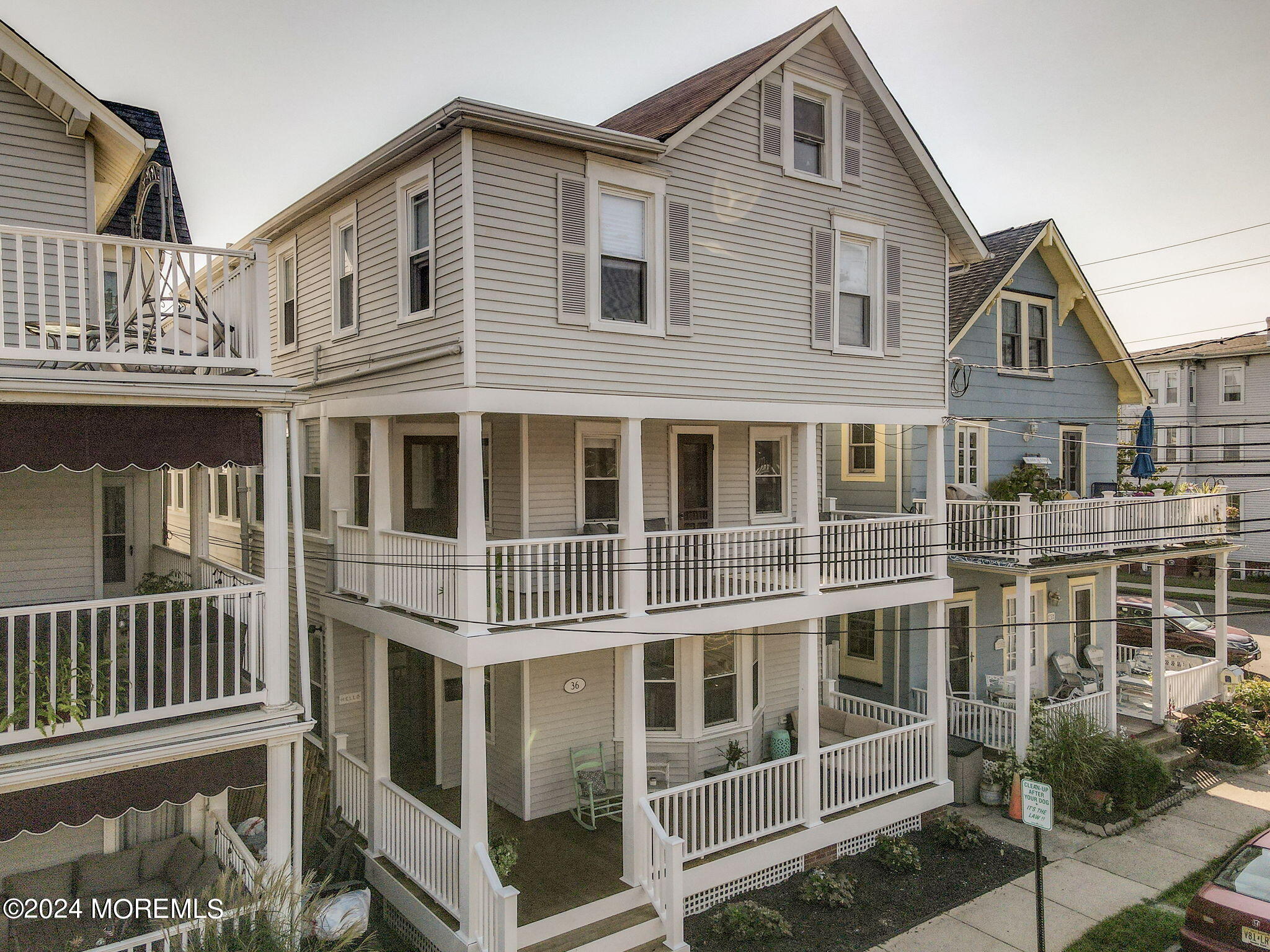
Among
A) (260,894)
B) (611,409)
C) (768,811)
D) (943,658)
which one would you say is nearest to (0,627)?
(260,894)

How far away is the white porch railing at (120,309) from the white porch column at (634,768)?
18.6 ft

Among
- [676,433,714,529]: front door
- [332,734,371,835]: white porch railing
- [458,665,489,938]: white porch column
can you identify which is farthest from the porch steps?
[676,433,714,529]: front door

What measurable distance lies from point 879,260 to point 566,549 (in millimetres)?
7144

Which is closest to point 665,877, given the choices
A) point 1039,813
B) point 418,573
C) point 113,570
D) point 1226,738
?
point 1039,813

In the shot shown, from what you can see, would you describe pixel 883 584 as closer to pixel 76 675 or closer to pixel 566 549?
pixel 566 549

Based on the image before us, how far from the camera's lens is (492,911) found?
853cm

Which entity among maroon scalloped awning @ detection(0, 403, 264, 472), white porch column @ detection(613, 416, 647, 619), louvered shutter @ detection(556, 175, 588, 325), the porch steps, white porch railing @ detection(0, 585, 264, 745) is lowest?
the porch steps

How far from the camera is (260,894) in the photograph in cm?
738

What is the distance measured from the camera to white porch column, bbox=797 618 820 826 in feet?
38.0

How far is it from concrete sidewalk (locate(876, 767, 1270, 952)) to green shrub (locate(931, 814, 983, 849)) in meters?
0.74

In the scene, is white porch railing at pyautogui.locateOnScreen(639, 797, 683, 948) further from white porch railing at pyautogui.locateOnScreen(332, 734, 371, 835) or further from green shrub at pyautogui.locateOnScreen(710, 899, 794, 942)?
white porch railing at pyautogui.locateOnScreen(332, 734, 371, 835)

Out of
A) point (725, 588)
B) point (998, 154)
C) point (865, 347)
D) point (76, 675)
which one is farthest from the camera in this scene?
point (998, 154)

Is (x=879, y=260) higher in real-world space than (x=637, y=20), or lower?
lower

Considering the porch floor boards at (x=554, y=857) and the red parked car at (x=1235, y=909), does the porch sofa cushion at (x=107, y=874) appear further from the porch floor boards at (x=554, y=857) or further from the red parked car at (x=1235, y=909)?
the red parked car at (x=1235, y=909)
